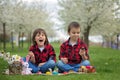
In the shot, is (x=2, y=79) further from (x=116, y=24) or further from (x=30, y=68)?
(x=116, y=24)

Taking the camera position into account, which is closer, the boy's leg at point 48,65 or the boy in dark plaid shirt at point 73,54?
the boy's leg at point 48,65

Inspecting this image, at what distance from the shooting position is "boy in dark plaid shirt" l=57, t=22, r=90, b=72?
863 centimetres

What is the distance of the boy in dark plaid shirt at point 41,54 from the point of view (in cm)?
854

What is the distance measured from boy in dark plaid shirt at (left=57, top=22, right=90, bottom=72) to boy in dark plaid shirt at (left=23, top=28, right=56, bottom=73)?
27 centimetres

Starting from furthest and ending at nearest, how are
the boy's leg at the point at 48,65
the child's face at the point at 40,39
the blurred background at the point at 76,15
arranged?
the blurred background at the point at 76,15, the child's face at the point at 40,39, the boy's leg at the point at 48,65

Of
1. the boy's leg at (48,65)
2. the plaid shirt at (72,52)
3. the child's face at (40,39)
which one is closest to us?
the boy's leg at (48,65)

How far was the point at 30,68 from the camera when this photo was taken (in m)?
8.41

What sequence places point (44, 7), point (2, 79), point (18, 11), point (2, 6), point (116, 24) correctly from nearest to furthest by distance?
1. point (2, 79)
2. point (2, 6)
3. point (116, 24)
4. point (18, 11)
5. point (44, 7)

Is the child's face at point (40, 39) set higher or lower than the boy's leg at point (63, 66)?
higher

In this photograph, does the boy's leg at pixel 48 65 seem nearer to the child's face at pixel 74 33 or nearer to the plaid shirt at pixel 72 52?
the plaid shirt at pixel 72 52

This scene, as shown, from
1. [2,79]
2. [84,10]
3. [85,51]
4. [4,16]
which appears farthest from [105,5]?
[2,79]

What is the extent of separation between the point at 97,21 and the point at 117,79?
23069mm

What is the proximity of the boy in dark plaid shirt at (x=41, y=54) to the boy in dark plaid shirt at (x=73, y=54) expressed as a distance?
267 mm

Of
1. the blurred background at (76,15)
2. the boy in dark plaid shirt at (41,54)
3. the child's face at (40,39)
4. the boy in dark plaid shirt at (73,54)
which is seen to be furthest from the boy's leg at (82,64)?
the blurred background at (76,15)
